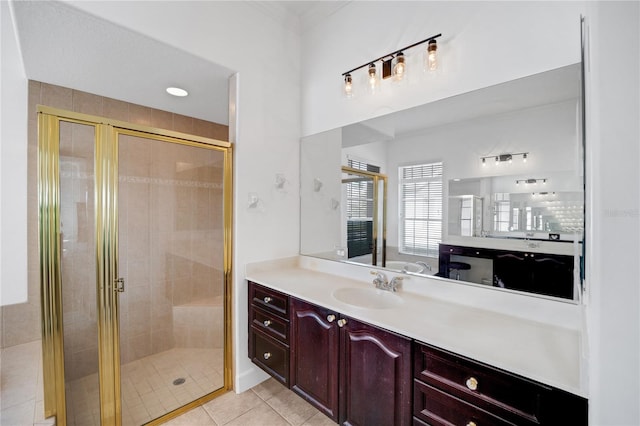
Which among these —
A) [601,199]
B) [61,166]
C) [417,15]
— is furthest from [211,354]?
[417,15]

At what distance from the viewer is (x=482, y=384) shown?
3.37ft

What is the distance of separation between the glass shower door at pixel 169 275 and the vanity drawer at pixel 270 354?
26 centimetres

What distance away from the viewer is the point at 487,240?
154cm

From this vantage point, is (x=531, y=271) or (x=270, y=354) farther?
(x=270, y=354)

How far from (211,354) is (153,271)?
797mm

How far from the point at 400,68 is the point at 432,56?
193 millimetres

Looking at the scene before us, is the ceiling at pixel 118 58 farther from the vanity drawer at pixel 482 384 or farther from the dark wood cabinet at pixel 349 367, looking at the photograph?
the vanity drawer at pixel 482 384

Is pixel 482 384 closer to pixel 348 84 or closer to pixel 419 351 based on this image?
pixel 419 351

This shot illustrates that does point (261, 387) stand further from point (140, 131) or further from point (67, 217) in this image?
point (140, 131)

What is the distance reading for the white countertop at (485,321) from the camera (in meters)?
0.97

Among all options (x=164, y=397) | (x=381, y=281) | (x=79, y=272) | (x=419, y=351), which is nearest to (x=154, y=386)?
(x=164, y=397)

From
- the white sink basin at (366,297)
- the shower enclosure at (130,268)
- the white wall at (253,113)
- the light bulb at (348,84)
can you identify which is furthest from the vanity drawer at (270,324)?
the light bulb at (348,84)

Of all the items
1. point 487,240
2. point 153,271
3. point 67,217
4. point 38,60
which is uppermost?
point 38,60

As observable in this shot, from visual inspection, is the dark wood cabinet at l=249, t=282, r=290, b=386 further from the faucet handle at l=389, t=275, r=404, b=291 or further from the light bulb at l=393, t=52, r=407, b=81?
the light bulb at l=393, t=52, r=407, b=81
